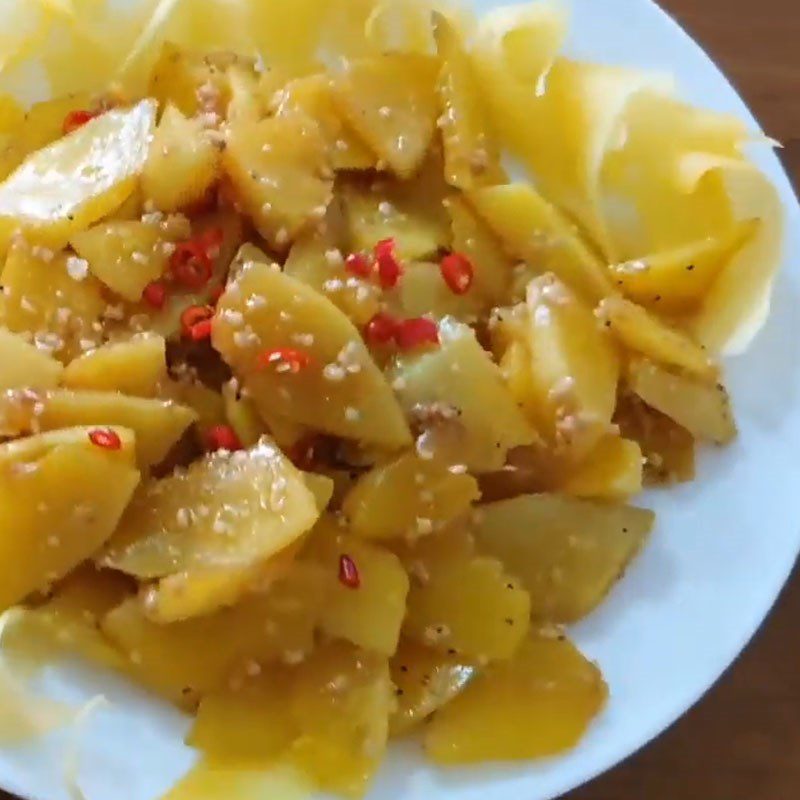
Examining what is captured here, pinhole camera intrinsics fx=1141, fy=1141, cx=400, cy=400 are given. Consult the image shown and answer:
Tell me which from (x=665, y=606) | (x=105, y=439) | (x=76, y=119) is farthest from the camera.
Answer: (x=76, y=119)

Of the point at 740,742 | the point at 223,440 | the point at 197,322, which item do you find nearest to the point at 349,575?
the point at 223,440

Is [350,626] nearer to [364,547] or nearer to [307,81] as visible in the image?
[364,547]

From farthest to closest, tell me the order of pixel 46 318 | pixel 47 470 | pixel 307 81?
1. pixel 307 81
2. pixel 46 318
3. pixel 47 470

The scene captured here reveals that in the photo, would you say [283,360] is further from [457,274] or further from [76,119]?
[76,119]

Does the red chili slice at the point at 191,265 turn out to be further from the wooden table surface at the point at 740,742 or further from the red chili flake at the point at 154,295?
the wooden table surface at the point at 740,742

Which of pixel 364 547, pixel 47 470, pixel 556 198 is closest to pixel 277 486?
pixel 364 547

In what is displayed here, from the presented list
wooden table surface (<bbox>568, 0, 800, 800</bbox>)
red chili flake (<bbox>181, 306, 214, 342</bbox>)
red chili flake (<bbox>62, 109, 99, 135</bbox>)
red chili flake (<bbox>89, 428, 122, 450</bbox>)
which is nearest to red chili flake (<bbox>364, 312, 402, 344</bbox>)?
red chili flake (<bbox>181, 306, 214, 342</bbox>)

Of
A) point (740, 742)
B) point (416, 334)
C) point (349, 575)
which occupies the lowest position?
point (740, 742)

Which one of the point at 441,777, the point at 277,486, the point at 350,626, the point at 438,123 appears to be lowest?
the point at 441,777
